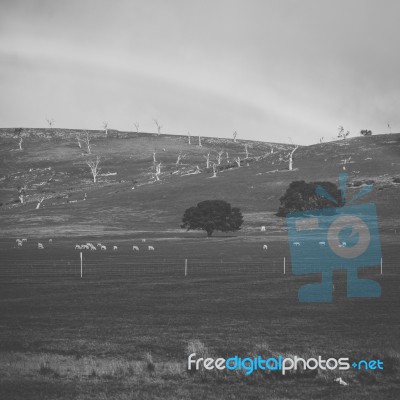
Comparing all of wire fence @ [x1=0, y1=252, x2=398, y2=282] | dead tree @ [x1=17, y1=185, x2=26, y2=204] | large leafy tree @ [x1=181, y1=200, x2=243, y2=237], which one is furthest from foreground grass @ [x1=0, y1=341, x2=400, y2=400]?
dead tree @ [x1=17, y1=185, x2=26, y2=204]

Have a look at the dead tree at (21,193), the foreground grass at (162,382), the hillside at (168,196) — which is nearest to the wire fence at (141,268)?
the foreground grass at (162,382)

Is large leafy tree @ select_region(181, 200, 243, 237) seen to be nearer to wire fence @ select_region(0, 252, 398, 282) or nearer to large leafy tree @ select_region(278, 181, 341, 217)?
large leafy tree @ select_region(278, 181, 341, 217)

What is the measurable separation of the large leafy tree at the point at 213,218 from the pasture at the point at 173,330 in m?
48.7

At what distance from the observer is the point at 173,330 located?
23.1m

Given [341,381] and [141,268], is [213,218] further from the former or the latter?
[341,381]

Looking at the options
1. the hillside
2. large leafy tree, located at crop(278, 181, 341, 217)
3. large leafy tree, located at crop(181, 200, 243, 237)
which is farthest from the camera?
large leafy tree, located at crop(278, 181, 341, 217)

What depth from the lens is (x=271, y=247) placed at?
2889 inches

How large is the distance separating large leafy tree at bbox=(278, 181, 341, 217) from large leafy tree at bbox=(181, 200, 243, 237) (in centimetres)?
2744

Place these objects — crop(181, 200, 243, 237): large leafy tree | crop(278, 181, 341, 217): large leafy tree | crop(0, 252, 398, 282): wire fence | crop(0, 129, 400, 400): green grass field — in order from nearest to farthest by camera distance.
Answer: crop(0, 129, 400, 400): green grass field, crop(0, 252, 398, 282): wire fence, crop(181, 200, 243, 237): large leafy tree, crop(278, 181, 341, 217): large leafy tree

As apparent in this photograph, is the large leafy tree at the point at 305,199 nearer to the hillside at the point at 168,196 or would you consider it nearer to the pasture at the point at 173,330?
the hillside at the point at 168,196

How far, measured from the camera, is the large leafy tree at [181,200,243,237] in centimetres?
9700

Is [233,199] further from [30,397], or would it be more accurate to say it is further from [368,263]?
[30,397]

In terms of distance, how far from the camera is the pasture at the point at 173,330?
15227mm

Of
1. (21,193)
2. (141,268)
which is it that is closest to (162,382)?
(141,268)
